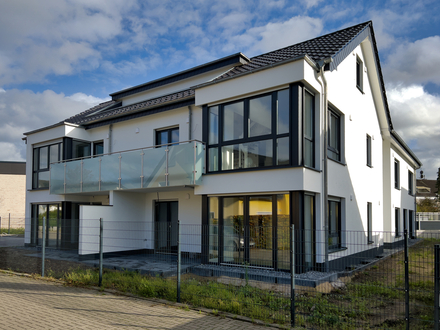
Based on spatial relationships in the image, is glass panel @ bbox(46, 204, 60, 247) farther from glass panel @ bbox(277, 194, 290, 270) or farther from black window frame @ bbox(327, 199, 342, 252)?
black window frame @ bbox(327, 199, 342, 252)

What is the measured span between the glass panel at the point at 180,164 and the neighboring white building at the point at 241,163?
32 millimetres

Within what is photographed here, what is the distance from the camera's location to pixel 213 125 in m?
11.4

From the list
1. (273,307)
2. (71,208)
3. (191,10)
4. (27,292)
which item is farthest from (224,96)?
(71,208)

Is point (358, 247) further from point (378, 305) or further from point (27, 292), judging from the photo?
point (27, 292)

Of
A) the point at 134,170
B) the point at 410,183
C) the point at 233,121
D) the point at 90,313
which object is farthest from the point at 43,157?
the point at 410,183

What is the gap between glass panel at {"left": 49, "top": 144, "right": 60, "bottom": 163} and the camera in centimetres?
1681

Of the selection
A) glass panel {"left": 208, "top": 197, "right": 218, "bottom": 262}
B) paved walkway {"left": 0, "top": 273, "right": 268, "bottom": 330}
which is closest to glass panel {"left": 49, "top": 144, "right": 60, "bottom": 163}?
glass panel {"left": 208, "top": 197, "right": 218, "bottom": 262}

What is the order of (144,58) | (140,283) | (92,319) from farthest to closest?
(144,58), (140,283), (92,319)

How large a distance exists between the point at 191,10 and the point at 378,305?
26.4 ft

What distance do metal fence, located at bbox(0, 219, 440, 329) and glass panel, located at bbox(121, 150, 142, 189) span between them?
1389 millimetres

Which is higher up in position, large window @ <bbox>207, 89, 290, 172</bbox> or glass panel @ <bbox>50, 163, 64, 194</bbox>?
large window @ <bbox>207, 89, 290, 172</bbox>

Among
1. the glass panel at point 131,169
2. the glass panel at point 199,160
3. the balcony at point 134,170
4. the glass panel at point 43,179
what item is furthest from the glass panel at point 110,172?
the glass panel at point 43,179

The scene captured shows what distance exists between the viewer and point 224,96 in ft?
36.1

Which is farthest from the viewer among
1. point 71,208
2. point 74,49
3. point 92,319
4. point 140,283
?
point 71,208
